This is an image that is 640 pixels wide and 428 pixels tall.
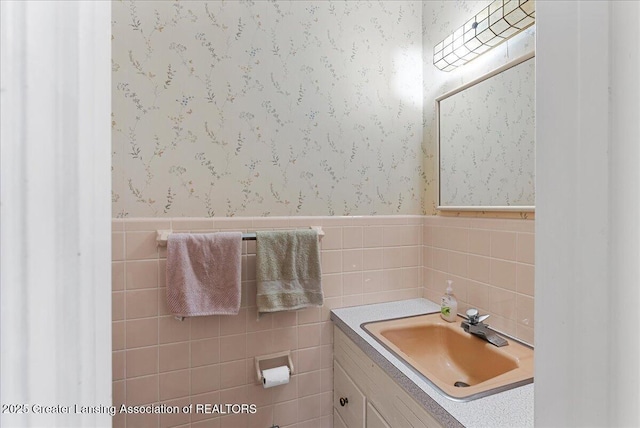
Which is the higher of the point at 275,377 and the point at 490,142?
the point at 490,142

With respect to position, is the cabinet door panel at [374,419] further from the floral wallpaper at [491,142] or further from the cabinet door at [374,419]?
the floral wallpaper at [491,142]

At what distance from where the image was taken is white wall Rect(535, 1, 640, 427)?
10.4 inches

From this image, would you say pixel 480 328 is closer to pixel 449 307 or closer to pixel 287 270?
pixel 449 307

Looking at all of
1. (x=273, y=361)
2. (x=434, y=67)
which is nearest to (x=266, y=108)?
(x=434, y=67)

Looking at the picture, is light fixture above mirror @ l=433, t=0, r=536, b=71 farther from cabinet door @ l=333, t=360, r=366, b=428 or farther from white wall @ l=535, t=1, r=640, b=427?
cabinet door @ l=333, t=360, r=366, b=428

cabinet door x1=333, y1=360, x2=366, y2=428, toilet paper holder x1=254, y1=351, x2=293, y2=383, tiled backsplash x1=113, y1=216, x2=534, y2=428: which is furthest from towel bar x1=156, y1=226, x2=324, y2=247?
cabinet door x1=333, y1=360, x2=366, y2=428

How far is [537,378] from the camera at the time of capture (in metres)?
0.34

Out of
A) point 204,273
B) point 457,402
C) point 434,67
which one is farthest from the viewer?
point 434,67

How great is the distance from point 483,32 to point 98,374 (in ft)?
4.84

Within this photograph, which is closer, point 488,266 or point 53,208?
point 53,208

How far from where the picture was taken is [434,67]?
1.49m

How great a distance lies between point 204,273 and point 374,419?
78 centimetres

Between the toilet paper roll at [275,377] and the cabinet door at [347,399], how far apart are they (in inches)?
9.5

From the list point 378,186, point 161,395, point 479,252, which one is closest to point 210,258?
point 161,395
